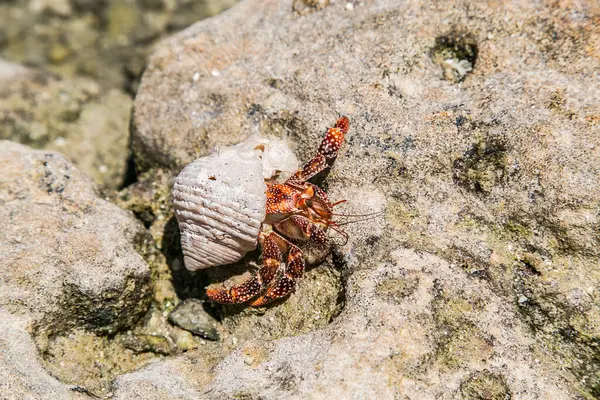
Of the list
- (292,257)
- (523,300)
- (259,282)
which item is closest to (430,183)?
(523,300)

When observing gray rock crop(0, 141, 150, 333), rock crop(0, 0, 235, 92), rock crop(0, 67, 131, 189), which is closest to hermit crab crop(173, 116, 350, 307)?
gray rock crop(0, 141, 150, 333)

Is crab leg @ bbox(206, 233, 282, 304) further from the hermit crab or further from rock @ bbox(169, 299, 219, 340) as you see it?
rock @ bbox(169, 299, 219, 340)

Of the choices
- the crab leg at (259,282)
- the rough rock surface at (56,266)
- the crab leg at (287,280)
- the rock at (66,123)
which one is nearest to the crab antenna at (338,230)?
the crab leg at (287,280)

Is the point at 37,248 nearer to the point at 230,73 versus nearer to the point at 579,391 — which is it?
the point at 230,73

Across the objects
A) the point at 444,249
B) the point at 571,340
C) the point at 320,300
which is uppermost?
the point at 444,249

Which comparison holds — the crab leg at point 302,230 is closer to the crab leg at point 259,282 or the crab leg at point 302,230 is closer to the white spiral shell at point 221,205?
the crab leg at point 259,282

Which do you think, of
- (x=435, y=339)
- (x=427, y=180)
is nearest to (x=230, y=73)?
(x=427, y=180)
